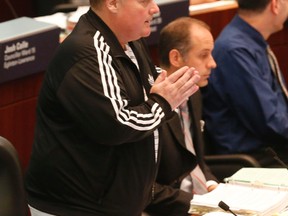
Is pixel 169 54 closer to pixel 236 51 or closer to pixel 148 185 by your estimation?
pixel 236 51

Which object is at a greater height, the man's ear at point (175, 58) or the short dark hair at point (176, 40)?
the short dark hair at point (176, 40)

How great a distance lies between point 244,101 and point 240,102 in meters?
0.02

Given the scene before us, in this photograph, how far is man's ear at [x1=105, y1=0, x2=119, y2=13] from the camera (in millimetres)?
2221

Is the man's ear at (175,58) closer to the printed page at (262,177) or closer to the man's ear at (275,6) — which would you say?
the printed page at (262,177)

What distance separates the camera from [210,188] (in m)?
3.02

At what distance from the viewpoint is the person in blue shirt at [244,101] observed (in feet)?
11.3

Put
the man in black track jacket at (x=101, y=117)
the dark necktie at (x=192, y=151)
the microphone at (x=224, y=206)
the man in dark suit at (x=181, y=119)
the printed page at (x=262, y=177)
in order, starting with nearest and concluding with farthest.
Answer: the man in black track jacket at (x=101, y=117), the microphone at (x=224, y=206), the printed page at (x=262, y=177), the man in dark suit at (x=181, y=119), the dark necktie at (x=192, y=151)

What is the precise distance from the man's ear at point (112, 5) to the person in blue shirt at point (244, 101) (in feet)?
4.29

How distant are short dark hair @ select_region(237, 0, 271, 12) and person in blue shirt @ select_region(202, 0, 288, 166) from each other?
91 mm

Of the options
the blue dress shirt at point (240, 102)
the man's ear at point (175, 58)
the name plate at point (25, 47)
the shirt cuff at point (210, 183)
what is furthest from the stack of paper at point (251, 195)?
the name plate at point (25, 47)

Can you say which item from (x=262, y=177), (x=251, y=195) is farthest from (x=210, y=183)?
(x=251, y=195)

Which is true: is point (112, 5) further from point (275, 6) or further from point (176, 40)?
point (275, 6)

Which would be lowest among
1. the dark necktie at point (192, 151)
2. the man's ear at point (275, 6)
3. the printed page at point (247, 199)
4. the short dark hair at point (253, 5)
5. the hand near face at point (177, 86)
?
the dark necktie at point (192, 151)

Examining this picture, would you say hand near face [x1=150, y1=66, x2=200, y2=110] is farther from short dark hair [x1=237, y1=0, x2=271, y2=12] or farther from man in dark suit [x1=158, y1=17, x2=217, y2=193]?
short dark hair [x1=237, y1=0, x2=271, y2=12]
